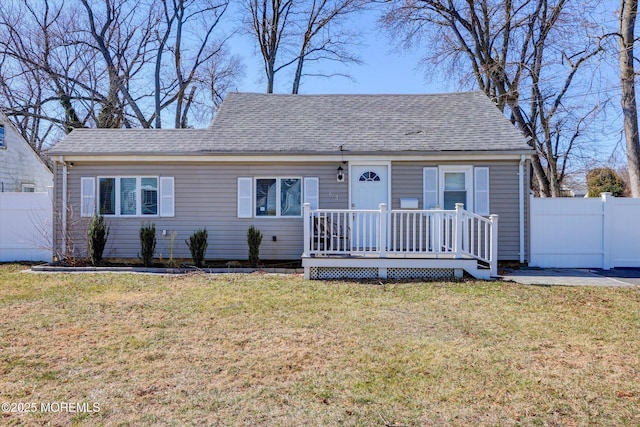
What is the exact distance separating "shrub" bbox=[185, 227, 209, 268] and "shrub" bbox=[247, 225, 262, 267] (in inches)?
39.9

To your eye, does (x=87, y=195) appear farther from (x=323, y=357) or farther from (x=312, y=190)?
(x=323, y=357)

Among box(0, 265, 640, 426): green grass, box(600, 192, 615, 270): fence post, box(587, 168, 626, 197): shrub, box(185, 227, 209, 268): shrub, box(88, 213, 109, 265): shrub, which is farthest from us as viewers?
box(587, 168, 626, 197): shrub

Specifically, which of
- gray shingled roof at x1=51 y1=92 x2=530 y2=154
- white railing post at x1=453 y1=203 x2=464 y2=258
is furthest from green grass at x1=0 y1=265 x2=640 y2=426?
gray shingled roof at x1=51 y1=92 x2=530 y2=154

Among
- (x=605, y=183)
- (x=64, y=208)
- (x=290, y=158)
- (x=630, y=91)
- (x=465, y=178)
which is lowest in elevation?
(x=64, y=208)

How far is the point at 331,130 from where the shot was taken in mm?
9617

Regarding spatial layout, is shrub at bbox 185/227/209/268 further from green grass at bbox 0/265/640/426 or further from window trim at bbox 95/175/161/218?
green grass at bbox 0/265/640/426

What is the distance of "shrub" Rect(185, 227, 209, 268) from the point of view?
27.1 feet

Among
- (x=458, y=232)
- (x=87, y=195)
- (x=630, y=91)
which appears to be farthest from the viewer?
(x=630, y=91)

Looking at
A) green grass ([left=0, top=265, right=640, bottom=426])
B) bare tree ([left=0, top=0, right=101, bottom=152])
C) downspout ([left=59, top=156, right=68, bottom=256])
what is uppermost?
bare tree ([left=0, top=0, right=101, bottom=152])

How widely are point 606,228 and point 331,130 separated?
6.77 m

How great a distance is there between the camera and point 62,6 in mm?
18375

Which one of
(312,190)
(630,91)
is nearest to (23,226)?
Answer: (312,190)

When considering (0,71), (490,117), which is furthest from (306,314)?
(0,71)

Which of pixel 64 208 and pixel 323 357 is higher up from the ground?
pixel 64 208
